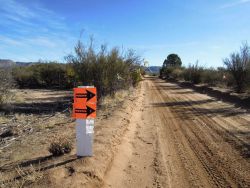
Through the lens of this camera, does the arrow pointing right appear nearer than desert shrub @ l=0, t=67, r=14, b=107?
Yes

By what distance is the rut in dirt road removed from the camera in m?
6.77

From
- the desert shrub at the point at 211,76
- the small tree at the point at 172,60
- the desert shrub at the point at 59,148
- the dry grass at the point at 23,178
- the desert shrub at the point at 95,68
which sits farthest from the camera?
the small tree at the point at 172,60

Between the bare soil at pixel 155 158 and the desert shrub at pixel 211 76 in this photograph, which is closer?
the bare soil at pixel 155 158

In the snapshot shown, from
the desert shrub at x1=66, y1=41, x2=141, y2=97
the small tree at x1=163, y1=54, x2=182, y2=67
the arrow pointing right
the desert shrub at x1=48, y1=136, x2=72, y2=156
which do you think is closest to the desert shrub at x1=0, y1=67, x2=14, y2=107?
the desert shrub at x1=66, y1=41, x2=141, y2=97

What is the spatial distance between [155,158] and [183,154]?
0.82 meters

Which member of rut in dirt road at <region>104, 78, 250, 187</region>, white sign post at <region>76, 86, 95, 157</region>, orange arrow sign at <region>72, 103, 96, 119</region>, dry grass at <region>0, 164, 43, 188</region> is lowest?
rut in dirt road at <region>104, 78, 250, 187</region>

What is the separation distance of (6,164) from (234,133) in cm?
731

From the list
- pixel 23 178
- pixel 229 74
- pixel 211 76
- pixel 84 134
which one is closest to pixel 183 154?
pixel 84 134

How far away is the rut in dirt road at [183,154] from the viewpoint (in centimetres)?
677

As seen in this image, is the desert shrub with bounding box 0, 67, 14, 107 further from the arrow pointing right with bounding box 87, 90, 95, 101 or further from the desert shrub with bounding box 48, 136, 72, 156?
the arrow pointing right with bounding box 87, 90, 95, 101

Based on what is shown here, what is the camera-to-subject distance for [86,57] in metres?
18.5

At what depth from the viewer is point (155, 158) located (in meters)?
8.34

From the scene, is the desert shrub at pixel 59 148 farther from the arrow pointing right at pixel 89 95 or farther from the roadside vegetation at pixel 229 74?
the roadside vegetation at pixel 229 74

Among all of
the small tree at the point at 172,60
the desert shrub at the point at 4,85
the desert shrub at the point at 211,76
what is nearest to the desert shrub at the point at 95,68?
the desert shrub at the point at 4,85
